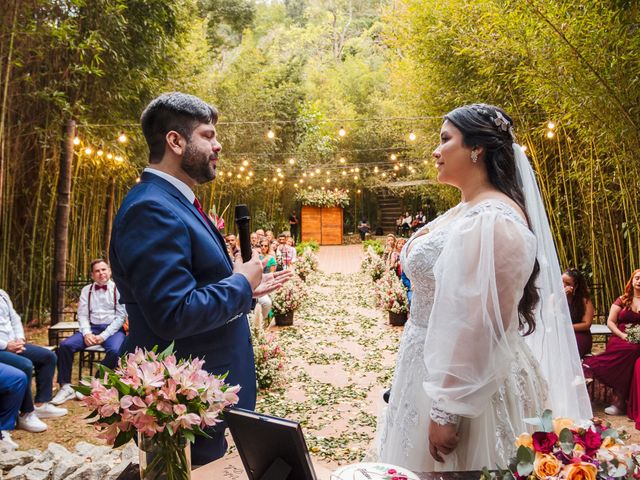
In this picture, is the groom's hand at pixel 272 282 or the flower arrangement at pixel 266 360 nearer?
the groom's hand at pixel 272 282

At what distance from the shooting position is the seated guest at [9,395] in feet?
11.9

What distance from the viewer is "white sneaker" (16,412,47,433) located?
12.8 ft

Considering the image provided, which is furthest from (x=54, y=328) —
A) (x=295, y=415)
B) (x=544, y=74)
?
(x=544, y=74)

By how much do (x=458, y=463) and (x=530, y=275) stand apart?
0.59 m

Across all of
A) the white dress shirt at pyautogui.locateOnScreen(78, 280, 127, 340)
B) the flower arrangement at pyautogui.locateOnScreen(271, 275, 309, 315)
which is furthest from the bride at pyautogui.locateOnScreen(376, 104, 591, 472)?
the flower arrangement at pyautogui.locateOnScreen(271, 275, 309, 315)

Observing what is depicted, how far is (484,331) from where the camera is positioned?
1.48 m

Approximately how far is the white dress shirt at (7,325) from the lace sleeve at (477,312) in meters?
3.70

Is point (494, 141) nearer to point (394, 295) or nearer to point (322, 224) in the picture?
point (394, 295)

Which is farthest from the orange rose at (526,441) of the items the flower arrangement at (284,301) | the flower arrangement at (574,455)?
the flower arrangement at (284,301)

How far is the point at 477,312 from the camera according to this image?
1.47 m

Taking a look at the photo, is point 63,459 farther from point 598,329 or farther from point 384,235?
point 384,235

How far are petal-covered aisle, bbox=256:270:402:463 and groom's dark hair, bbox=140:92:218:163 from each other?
2.58m

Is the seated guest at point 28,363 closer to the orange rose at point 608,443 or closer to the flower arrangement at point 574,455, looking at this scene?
the flower arrangement at point 574,455

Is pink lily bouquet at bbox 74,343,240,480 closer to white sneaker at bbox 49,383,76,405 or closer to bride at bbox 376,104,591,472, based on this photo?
bride at bbox 376,104,591,472
